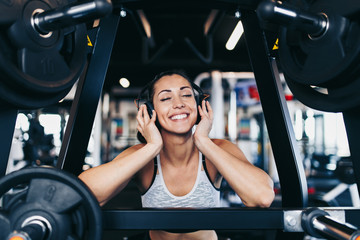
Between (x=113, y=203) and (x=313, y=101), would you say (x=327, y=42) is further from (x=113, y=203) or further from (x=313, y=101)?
(x=113, y=203)

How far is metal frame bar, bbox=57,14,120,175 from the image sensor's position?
38.6 inches

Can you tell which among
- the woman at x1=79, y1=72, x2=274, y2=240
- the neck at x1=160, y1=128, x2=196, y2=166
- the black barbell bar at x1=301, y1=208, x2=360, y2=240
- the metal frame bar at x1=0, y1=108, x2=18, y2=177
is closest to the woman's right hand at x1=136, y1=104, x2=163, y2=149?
the woman at x1=79, y1=72, x2=274, y2=240

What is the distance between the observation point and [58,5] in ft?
2.62

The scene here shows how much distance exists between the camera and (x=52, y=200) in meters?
0.69

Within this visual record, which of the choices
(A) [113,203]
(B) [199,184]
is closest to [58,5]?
(B) [199,184]

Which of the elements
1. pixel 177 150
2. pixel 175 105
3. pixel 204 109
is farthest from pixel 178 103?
pixel 177 150

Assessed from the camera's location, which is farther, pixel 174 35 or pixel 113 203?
pixel 174 35

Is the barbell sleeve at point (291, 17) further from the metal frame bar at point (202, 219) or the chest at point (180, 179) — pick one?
the chest at point (180, 179)

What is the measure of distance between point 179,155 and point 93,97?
62 centimetres

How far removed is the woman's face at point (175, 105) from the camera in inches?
53.8

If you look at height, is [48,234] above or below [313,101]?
below

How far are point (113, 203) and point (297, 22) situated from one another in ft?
6.51

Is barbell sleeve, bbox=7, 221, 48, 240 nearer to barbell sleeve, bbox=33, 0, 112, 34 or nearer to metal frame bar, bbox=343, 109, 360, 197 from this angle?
barbell sleeve, bbox=33, 0, 112, 34

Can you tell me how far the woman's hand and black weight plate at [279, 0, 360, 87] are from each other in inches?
19.4
